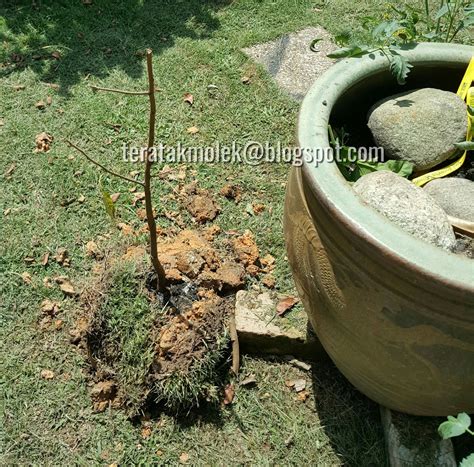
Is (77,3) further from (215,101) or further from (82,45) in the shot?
(215,101)

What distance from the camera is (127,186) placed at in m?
3.65

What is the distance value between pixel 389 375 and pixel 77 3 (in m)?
4.30

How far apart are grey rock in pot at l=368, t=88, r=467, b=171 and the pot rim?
7.1 inches

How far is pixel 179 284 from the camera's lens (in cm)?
294

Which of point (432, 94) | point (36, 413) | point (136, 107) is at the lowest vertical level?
point (36, 413)

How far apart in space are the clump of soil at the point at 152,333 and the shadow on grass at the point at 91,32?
2042mm

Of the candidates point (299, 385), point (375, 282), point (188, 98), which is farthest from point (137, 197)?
point (375, 282)

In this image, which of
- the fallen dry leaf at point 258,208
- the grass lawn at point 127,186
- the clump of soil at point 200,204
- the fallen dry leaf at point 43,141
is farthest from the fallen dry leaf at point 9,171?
the fallen dry leaf at point 258,208

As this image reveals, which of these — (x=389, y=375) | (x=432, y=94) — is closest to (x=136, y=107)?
(x=432, y=94)

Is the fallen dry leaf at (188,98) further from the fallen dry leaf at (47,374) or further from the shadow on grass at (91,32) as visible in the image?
the fallen dry leaf at (47,374)

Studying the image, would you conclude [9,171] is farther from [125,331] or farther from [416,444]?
[416,444]

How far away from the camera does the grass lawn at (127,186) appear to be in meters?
2.68

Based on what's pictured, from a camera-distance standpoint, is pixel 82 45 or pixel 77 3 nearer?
pixel 82 45

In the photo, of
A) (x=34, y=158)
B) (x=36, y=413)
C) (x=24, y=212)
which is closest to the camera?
(x=36, y=413)
